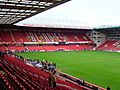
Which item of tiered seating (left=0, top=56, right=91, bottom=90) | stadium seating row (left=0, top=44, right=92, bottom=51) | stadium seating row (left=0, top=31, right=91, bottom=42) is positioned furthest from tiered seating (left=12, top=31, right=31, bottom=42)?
tiered seating (left=0, top=56, right=91, bottom=90)

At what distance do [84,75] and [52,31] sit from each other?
41206mm

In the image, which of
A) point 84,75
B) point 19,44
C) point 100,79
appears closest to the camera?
point 100,79

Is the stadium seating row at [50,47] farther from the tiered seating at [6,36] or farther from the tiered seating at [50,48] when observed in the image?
the tiered seating at [6,36]

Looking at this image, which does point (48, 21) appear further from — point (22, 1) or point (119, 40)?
point (22, 1)

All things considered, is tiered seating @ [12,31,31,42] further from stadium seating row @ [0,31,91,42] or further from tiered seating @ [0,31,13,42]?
tiered seating @ [0,31,13,42]

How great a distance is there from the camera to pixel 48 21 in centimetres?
6069

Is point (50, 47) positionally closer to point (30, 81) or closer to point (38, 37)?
point (38, 37)

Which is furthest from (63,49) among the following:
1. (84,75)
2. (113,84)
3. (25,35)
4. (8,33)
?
(113,84)

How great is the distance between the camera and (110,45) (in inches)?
2199

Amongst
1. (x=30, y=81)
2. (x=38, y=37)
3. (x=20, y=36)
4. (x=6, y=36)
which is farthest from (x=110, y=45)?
(x=30, y=81)

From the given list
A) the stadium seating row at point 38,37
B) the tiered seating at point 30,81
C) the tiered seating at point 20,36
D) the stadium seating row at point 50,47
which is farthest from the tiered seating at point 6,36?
the tiered seating at point 30,81

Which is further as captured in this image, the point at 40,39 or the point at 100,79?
the point at 40,39

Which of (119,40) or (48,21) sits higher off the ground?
(48,21)

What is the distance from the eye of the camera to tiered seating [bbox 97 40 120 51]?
52.6 m
